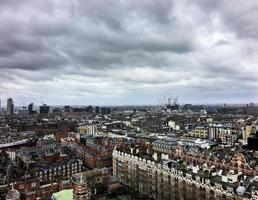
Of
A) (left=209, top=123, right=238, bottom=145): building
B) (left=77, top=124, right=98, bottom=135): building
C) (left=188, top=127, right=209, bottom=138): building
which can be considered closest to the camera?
(left=209, top=123, right=238, bottom=145): building

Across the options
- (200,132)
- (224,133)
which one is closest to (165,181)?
Result: (224,133)

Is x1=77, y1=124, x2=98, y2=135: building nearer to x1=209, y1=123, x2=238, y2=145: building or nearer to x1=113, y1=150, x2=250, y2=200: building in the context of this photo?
x1=209, y1=123, x2=238, y2=145: building

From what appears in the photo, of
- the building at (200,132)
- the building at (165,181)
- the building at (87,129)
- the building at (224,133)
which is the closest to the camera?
the building at (165,181)

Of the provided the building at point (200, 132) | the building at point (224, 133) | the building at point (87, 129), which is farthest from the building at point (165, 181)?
the building at point (87, 129)

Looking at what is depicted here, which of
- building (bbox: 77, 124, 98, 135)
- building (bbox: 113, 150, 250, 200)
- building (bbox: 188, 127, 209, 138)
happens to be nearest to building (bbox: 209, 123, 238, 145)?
building (bbox: 188, 127, 209, 138)

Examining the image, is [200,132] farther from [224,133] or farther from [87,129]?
[87,129]

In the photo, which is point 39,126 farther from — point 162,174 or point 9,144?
point 162,174

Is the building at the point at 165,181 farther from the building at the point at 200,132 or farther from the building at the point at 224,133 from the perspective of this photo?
the building at the point at 200,132

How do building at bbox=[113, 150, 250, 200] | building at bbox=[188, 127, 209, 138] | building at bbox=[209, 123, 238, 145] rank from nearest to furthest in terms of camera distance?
building at bbox=[113, 150, 250, 200] → building at bbox=[209, 123, 238, 145] → building at bbox=[188, 127, 209, 138]

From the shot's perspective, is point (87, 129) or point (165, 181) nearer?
point (165, 181)

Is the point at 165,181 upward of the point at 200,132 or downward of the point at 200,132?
downward

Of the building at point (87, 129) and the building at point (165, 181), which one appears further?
the building at point (87, 129)

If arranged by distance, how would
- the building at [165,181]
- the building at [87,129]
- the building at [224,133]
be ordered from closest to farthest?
the building at [165,181] → the building at [224,133] → the building at [87,129]
